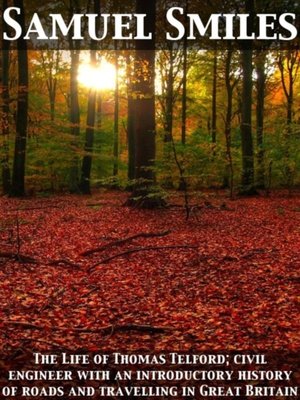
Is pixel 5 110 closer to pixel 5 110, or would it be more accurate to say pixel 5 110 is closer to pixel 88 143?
pixel 5 110

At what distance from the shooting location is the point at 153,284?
265 inches

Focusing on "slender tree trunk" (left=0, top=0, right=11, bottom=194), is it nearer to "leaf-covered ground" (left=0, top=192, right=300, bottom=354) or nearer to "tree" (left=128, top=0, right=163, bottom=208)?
"leaf-covered ground" (left=0, top=192, right=300, bottom=354)

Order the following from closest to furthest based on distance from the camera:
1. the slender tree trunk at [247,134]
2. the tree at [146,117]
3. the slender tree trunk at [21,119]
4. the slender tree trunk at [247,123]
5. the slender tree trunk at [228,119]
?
the tree at [146,117]
the slender tree trunk at [228,119]
the slender tree trunk at [247,123]
the slender tree trunk at [247,134]
the slender tree trunk at [21,119]

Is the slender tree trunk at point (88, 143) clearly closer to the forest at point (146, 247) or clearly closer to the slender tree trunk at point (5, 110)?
the forest at point (146, 247)

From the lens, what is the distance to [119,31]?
18.8m

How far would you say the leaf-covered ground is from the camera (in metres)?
4.81

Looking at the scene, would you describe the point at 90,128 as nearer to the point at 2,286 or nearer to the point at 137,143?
the point at 137,143

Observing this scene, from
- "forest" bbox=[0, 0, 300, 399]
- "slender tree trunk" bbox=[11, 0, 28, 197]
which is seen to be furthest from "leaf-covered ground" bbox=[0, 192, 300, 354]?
"slender tree trunk" bbox=[11, 0, 28, 197]

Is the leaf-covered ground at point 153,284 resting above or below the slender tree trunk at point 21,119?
below

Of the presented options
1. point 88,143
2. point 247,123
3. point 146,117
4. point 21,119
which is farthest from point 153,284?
point 88,143

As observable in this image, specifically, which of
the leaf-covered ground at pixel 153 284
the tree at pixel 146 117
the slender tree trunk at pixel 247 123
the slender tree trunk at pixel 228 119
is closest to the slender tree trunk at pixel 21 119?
the leaf-covered ground at pixel 153 284

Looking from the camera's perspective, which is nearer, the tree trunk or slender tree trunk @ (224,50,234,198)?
slender tree trunk @ (224,50,234,198)

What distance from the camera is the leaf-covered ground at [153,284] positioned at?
481cm

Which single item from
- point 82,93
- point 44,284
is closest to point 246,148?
point 44,284
